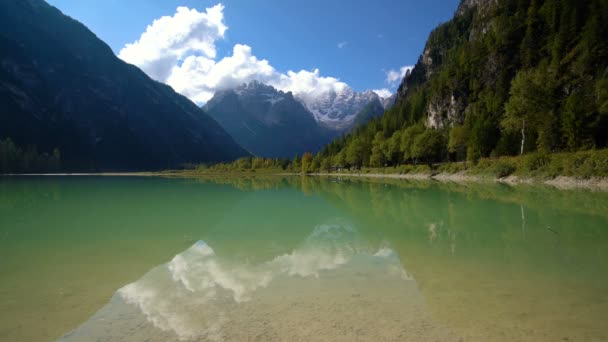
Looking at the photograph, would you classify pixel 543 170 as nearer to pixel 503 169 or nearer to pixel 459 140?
pixel 503 169

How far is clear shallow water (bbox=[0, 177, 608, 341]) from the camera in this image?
18.3 ft

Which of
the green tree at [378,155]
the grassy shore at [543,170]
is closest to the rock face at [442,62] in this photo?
the green tree at [378,155]

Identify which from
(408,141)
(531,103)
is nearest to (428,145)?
(408,141)

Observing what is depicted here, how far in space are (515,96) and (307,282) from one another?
225 ft

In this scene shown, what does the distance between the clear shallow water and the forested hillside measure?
1872 inches

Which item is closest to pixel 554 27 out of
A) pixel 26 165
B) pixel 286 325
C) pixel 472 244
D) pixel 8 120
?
pixel 472 244

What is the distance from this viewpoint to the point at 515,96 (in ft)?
202

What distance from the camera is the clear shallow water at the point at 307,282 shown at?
219 inches

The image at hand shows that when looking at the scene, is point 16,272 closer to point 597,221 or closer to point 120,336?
point 120,336

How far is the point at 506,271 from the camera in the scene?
852cm

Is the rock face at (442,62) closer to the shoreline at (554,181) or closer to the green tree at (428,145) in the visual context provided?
the green tree at (428,145)

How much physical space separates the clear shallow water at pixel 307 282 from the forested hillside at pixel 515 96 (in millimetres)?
47542

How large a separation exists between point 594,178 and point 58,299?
46381mm

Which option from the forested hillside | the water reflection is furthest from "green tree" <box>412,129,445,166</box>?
the water reflection
